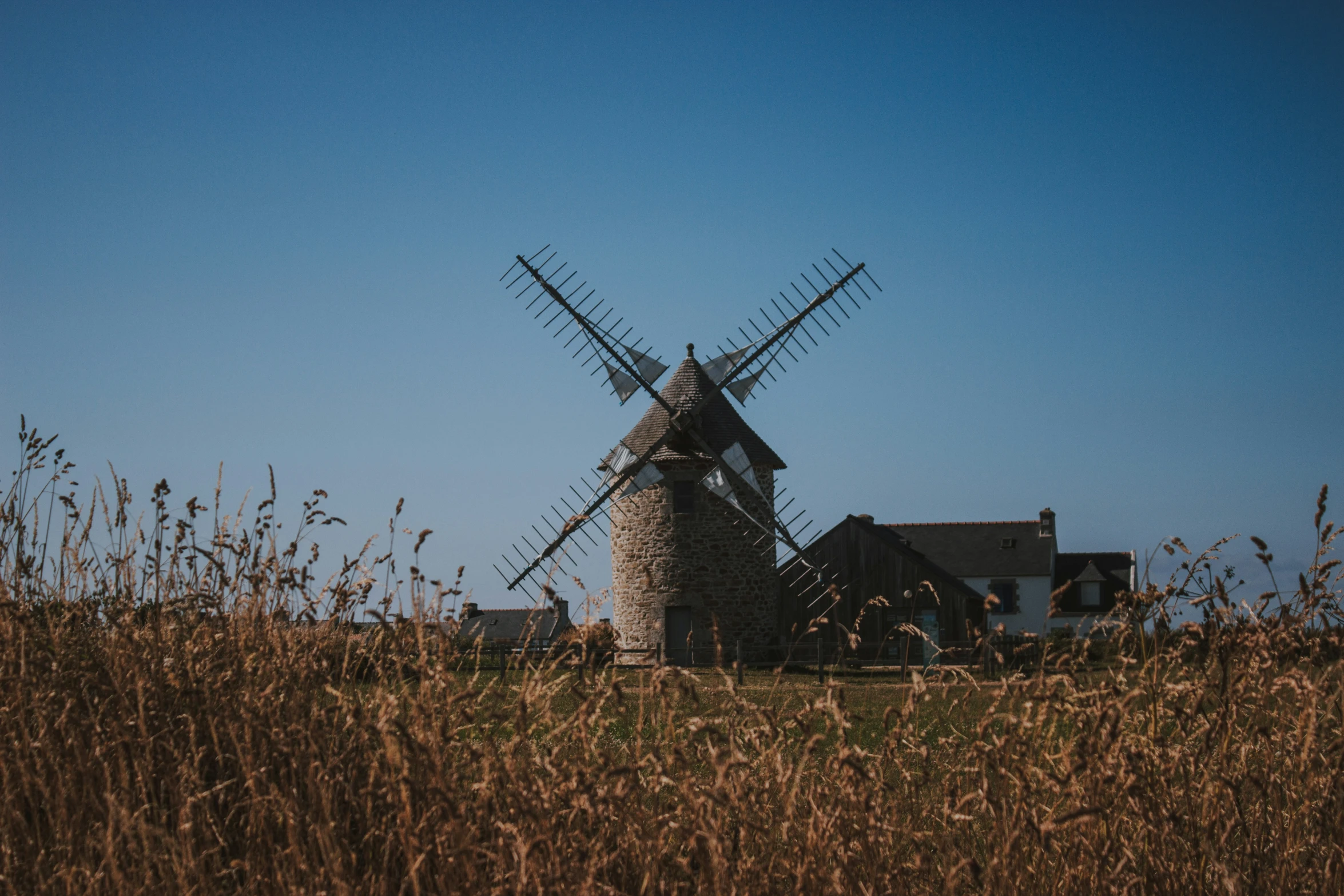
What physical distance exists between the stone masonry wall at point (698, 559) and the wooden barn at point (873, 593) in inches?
33.5

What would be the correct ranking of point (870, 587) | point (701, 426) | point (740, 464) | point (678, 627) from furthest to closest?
1. point (870, 587)
2. point (701, 426)
3. point (678, 627)
4. point (740, 464)

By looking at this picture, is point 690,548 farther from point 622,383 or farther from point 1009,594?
point 1009,594

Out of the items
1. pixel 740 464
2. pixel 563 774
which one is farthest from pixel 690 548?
pixel 563 774

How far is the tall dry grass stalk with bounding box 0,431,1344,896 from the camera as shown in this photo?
2959 mm

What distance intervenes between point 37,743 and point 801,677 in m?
17.6

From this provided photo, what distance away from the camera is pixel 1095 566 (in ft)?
127

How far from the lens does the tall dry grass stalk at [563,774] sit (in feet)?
9.71

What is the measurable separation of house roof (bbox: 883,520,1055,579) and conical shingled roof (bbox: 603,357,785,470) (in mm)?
13082

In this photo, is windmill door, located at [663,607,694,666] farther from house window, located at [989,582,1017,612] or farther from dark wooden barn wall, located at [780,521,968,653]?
house window, located at [989,582,1017,612]

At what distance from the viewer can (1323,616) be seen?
3.93 metres

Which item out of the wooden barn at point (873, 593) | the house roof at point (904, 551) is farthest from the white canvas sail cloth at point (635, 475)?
the house roof at point (904, 551)

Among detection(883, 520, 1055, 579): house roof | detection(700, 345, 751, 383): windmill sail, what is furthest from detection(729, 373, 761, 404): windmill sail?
detection(883, 520, 1055, 579): house roof

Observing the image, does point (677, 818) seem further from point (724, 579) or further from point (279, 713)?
point (724, 579)

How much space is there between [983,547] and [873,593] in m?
13.4
